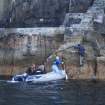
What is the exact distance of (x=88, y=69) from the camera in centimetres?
4128

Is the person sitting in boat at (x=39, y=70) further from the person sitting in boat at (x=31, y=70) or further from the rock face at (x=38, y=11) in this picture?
the rock face at (x=38, y=11)

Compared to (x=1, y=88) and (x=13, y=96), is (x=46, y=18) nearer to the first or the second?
(x=1, y=88)

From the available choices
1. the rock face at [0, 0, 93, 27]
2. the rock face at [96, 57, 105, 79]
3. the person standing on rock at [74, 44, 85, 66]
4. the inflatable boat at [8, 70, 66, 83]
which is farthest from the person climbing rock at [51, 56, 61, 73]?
the rock face at [0, 0, 93, 27]

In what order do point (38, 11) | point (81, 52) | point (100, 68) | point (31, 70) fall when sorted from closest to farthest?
point (100, 68)
point (81, 52)
point (31, 70)
point (38, 11)

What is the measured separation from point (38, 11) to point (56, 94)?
2478 centimetres

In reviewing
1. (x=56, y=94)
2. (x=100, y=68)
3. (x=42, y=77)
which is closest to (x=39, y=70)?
(x=42, y=77)

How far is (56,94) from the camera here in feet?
98.9

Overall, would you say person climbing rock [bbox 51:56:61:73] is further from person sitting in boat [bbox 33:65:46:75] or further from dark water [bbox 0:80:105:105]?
dark water [bbox 0:80:105:105]

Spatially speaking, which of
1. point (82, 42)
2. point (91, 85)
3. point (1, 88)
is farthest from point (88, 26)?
point (1, 88)

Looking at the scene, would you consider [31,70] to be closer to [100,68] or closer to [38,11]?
[100,68]

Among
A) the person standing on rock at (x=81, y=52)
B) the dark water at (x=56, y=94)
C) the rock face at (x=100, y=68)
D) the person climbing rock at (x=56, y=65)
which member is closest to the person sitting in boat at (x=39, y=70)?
the person climbing rock at (x=56, y=65)

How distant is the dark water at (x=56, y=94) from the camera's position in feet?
86.4

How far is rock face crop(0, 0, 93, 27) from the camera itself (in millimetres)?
52219

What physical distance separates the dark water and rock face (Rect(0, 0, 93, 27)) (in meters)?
15.7
